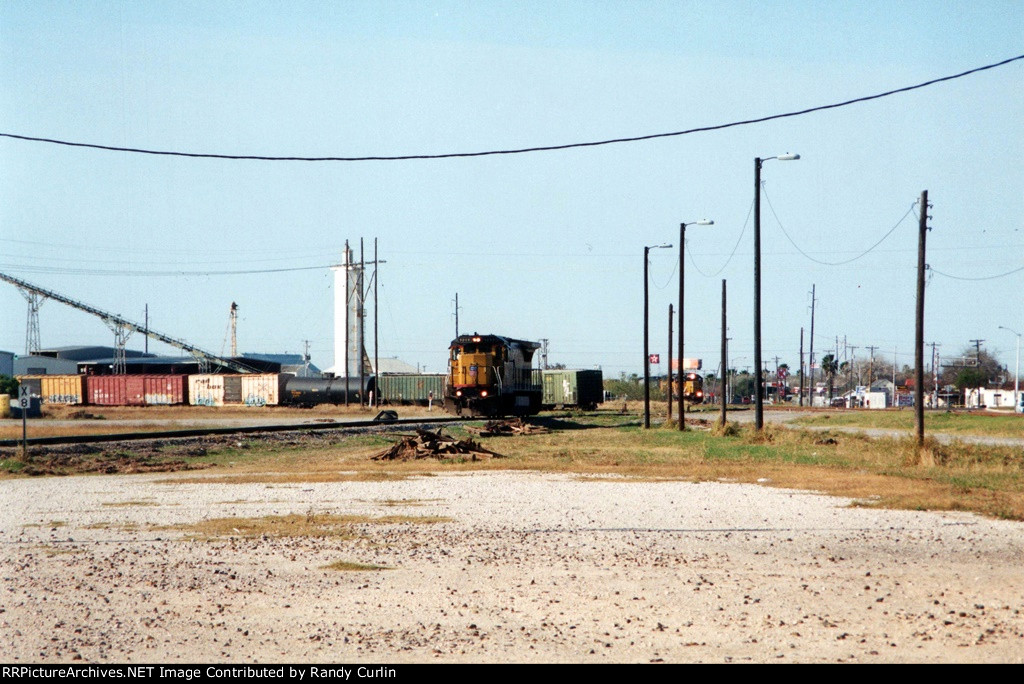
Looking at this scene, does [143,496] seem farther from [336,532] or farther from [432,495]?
[336,532]

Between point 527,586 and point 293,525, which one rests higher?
point 527,586

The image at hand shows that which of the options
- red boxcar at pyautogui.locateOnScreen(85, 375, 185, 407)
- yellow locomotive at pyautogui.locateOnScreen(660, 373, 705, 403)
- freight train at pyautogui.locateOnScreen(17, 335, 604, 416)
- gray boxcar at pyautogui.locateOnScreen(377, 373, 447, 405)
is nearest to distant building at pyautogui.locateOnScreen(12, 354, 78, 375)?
freight train at pyautogui.locateOnScreen(17, 335, 604, 416)

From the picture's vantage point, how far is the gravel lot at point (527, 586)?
732 centimetres

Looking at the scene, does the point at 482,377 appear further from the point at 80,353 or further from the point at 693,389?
the point at 80,353

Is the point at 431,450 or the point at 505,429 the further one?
the point at 505,429

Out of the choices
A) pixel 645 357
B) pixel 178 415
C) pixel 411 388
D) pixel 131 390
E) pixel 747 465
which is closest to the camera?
pixel 747 465

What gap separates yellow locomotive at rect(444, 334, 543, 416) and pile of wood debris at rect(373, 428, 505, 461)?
→ 708 inches

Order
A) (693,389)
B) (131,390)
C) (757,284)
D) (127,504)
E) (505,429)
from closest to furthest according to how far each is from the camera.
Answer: (127,504), (757,284), (505,429), (131,390), (693,389)

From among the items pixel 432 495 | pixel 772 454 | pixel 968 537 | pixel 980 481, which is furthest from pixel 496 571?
pixel 772 454

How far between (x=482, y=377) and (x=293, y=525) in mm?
33000

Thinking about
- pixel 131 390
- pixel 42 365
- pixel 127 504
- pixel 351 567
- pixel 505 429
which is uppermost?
pixel 42 365

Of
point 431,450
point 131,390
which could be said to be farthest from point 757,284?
point 131,390

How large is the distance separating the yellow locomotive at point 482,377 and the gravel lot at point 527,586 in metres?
30.4

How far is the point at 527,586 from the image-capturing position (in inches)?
376
